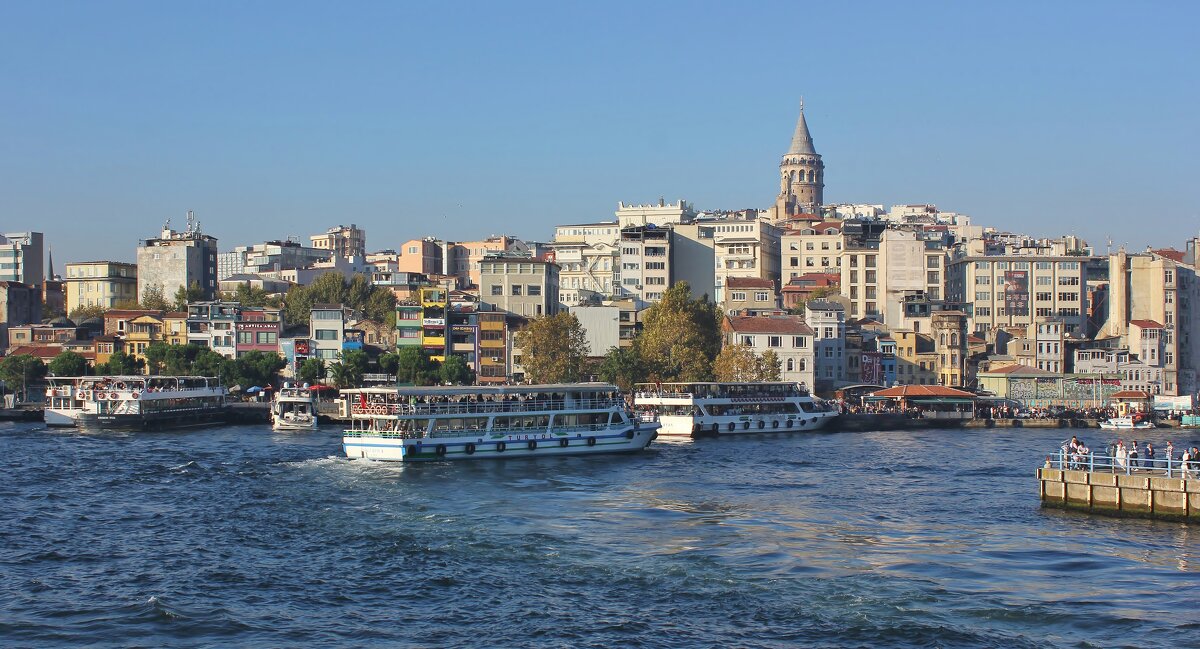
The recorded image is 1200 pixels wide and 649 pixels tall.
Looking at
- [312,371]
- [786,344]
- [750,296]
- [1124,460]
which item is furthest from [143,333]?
[1124,460]

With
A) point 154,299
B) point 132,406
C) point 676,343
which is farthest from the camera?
point 154,299

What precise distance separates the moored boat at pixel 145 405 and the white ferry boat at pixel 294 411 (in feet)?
19.1

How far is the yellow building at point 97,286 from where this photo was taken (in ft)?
461

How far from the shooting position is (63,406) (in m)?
86.4

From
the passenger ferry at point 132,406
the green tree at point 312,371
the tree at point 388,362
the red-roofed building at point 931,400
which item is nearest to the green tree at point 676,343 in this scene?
the red-roofed building at point 931,400

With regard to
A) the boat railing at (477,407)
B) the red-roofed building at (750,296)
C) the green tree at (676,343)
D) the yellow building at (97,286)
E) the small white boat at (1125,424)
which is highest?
the yellow building at (97,286)

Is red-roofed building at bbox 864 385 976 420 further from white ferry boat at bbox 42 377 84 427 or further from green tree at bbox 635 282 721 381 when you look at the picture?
white ferry boat at bbox 42 377 84 427

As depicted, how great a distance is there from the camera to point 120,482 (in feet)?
173

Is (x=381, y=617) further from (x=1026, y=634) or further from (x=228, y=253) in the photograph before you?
(x=228, y=253)

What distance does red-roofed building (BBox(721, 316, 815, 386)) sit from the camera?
101m

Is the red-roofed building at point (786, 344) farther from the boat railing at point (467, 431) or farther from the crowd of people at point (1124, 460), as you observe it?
the crowd of people at point (1124, 460)

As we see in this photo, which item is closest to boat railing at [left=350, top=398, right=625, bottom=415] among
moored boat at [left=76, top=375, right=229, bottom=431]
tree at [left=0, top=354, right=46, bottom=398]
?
moored boat at [left=76, top=375, right=229, bottom=431]

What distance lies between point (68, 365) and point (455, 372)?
1255 inches

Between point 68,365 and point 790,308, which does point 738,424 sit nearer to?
point 790,308
